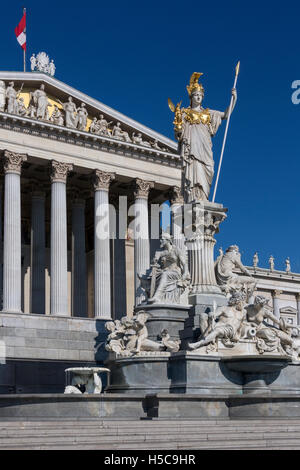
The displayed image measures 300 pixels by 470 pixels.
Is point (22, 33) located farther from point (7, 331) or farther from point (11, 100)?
point (7, 331)

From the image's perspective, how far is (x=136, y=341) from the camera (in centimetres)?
2419

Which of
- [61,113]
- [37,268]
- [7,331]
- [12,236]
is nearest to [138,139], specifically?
[61,113]

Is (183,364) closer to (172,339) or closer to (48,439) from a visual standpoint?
(172,339)

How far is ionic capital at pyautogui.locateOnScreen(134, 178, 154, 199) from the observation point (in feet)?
196

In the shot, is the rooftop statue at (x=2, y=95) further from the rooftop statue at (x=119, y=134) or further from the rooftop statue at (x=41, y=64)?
the rooftop statue at (x=119, y=134)

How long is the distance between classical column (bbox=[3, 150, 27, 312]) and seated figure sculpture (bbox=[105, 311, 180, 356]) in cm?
2607

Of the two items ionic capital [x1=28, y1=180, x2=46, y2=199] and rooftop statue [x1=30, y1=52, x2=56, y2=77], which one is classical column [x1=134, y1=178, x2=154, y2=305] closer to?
ionic capital [x1=28, y1=180, x2=46, y2=199]

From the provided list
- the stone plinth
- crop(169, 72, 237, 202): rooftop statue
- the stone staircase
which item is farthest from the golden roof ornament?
the stone staircase

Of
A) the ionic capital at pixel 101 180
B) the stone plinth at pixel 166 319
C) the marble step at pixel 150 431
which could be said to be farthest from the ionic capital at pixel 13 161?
the marble step at pixel 150 431

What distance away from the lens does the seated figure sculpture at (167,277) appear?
84.0 feet

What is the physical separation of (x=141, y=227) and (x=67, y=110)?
33.6 ft

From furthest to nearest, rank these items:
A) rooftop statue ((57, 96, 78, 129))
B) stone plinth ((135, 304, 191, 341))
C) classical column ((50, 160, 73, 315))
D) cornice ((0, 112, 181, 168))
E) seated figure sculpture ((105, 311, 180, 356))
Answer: rooftop statue ((57, 96, 78, 129))
cornice ((0, 112, 181, 168))
classical column ((50, 160, 73, 315))
stone plinth ((135, 304, 191, 341))
seated figure sculpture ((105, 311, 180, 356))

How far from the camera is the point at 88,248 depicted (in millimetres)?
70312

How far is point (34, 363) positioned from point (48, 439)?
99.5 feet
